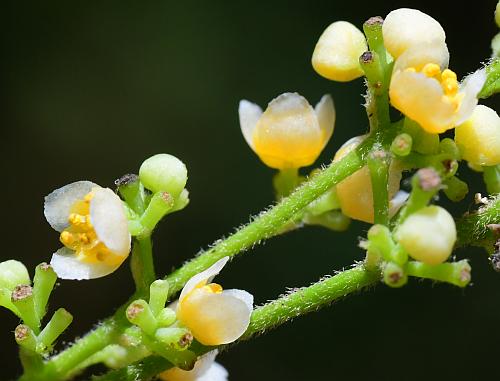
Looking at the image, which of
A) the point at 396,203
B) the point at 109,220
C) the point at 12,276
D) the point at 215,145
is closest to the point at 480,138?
the point at 396,203

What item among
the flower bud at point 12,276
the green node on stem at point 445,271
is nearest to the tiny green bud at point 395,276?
the green node on stem at point 445,271

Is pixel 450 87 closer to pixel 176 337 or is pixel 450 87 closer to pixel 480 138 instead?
pixel 480 138

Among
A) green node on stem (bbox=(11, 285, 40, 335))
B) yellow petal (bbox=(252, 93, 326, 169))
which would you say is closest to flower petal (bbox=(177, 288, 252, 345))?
green node on stem (bbox=(11, 285, 40, 335))

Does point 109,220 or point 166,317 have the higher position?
point 109,220

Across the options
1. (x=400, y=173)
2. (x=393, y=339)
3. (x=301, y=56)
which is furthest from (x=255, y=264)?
(x=400, y=173)

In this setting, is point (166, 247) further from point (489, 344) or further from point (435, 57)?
point (435, 57)

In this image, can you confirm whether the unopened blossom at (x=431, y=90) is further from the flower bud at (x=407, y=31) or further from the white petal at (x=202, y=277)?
the white petal at (x=202, y=277)
